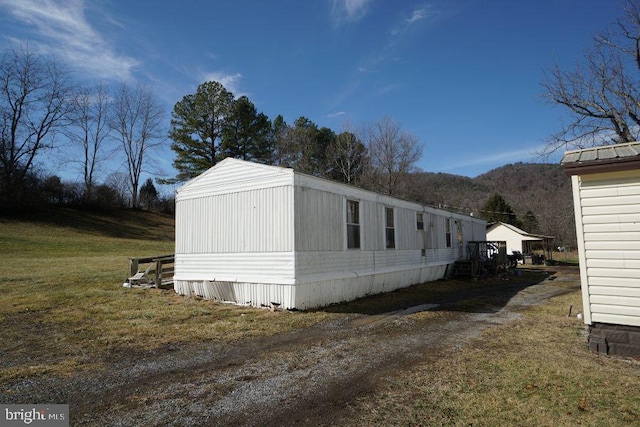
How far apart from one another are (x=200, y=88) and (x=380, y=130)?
15.2 metres

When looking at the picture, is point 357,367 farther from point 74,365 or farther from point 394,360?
point 74,365

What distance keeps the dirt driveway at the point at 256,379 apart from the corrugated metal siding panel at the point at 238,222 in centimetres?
282

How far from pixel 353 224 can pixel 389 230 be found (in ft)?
7.54

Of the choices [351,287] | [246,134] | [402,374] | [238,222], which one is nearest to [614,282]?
[402,374]

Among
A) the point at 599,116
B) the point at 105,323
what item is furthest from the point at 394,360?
the point at 599,116

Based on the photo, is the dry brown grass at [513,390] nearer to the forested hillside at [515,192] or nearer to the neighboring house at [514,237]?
the forested hillside at [515,192]

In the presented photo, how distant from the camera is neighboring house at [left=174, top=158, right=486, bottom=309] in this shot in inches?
352

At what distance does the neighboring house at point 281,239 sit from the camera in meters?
8.95

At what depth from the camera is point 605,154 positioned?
215 inches

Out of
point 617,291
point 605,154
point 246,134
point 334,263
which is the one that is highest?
point 246,134

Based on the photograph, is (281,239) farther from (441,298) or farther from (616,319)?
(616,319)

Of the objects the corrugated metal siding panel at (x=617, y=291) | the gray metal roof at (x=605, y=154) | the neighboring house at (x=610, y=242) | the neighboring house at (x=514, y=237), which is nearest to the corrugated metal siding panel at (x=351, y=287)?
the neighboring house at (x=610, y=242)

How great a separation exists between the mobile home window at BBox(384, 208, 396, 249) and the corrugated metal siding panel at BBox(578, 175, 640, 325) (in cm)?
715

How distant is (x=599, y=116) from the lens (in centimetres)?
1802
